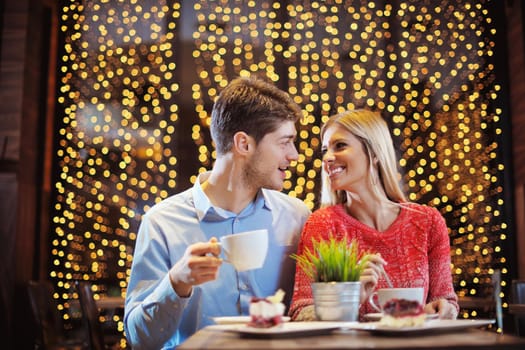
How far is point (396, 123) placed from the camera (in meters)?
4.06

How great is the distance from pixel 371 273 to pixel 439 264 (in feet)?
→ 1.57

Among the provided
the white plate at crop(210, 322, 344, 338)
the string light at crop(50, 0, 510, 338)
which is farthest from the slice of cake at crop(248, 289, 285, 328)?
the string light at crop(50, 0, 510, 338)

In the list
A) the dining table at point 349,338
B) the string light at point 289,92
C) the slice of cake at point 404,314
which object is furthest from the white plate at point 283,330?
the string light at point 289,92

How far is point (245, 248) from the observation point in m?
1.31

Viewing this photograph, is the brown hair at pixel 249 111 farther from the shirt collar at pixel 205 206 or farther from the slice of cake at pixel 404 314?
the slice of cake at pixel 404 314

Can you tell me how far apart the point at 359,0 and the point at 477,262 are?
1835 mm

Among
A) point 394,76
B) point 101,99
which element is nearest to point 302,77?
point 394,76

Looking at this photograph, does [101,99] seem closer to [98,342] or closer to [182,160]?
[182,160]

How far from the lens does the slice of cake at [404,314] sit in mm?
1209

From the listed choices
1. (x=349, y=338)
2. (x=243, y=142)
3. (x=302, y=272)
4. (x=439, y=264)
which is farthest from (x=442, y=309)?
(x=243, y=142)

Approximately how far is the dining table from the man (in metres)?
0.50

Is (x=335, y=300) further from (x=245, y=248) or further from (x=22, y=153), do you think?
(x=22, y=153)

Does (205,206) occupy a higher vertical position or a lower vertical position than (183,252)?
higher

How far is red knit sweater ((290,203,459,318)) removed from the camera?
6.20 ft
